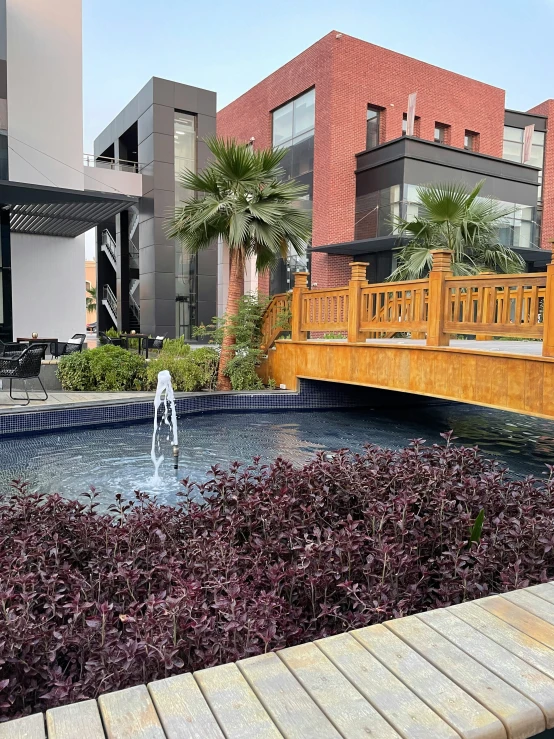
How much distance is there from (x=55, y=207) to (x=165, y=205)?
7902 mm

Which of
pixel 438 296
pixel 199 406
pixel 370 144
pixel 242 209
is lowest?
pixel 199 406

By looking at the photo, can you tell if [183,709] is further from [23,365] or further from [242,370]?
[242,370]

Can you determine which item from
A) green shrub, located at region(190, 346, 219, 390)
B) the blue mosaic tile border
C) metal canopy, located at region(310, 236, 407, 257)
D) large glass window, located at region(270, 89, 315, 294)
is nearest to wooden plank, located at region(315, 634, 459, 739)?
the blue mosaic tile border

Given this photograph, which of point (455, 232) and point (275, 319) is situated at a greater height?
point (455, 232)

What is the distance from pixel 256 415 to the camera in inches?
386

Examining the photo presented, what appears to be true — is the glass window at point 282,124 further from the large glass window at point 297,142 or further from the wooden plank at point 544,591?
the wooden plank at point 544,591

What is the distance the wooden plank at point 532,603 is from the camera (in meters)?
2.10

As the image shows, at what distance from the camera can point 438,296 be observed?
717 cm

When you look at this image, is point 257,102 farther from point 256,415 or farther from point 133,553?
point 133,553

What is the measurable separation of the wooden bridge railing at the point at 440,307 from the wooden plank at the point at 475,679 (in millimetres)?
4539

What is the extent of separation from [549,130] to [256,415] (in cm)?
2029

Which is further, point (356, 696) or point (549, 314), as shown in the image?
point (549, 314)

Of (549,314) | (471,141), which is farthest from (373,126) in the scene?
(549,314)

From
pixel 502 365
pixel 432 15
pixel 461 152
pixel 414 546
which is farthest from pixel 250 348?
pixel 432 15
